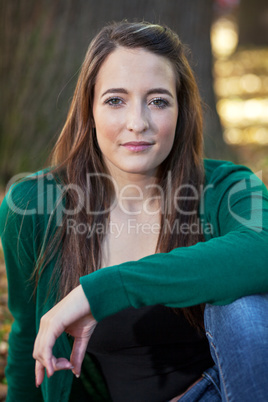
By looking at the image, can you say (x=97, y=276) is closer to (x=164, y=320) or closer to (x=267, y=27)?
(x=164, y=320)

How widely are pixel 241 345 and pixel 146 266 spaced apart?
360 millimetres

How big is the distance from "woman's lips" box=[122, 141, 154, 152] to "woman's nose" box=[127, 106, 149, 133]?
50mm

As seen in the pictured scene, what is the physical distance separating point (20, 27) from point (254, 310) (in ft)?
12.1

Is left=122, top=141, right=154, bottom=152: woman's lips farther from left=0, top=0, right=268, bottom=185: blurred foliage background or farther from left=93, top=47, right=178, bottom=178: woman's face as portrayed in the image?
left=0, top=0, right=268, bottom=185: blurred foliage background

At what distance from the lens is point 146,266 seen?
60.9 inches

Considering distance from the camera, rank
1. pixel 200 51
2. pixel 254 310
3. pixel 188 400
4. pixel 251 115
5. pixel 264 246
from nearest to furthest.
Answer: pixel 254 310
pixel 264 246
pixel 188 400
pixel 200 51
pixel 251 115

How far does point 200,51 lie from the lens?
4520 millimetres

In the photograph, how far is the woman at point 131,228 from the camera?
5.35 ft

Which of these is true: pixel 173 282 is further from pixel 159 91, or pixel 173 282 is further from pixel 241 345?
pixel 159 91

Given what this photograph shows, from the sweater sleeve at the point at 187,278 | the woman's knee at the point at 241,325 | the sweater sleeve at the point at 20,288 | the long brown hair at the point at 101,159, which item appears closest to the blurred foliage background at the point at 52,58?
the long brown hair at the point at 101,159

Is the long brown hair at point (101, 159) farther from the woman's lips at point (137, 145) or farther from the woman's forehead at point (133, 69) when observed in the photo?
the woman's lips at point (137, 145)

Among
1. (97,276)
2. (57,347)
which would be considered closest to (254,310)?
(97,276)

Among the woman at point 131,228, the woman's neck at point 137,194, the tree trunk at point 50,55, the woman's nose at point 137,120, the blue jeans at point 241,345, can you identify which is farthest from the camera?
the tree trunk at point 50,55

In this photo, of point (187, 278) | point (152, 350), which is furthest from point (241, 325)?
point (152, 350)
